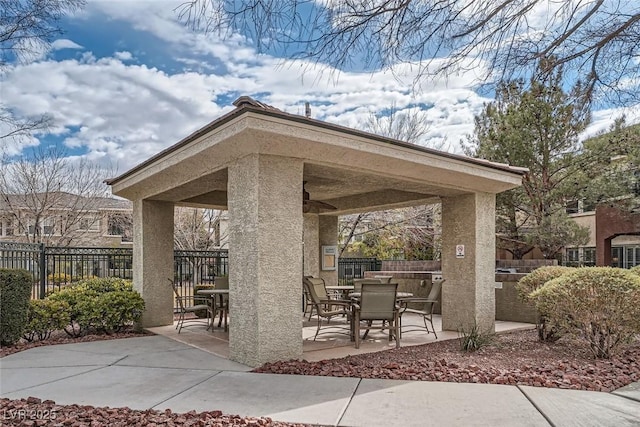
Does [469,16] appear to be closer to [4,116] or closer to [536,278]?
[536,278]

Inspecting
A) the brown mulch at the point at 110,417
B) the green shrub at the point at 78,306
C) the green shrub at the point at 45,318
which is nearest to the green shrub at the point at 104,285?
the green shrub at the point at 78,306

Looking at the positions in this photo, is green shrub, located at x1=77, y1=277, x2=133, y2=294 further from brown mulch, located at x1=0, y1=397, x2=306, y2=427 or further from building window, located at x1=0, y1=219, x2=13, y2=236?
building window, located at x1=0, y1=219, x2=13, y2=236

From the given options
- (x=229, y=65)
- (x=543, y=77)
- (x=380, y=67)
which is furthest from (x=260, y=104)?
(x=543, y=77)

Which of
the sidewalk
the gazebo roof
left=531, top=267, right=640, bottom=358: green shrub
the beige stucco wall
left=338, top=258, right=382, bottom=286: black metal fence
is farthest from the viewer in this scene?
the beige stucco wall

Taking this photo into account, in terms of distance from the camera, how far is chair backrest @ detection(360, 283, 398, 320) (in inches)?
299

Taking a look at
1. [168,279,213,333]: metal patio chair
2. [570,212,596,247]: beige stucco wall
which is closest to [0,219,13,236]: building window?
[168,279,213,333]: metal patio chair

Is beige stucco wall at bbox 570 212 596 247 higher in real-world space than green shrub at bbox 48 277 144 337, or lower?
higher

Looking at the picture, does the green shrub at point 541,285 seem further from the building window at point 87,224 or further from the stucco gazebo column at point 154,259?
the building window at point 87,224

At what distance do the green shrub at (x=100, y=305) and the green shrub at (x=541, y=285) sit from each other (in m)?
7.64

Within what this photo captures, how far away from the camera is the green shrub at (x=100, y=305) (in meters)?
8.93

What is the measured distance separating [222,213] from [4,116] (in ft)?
44.0

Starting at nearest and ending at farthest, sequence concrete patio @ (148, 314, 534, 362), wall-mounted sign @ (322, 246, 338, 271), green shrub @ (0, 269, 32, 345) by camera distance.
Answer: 1. concrete patio @ (148, 314, 534, 362)
2. green shrub @ (0, 269, 32, 345)
3. wall-mounted sign @ (322, 246, 338, 271)

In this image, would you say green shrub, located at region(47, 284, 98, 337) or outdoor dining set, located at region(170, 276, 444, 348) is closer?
outdoor dining set, located at region(170, 276, 444, 348)

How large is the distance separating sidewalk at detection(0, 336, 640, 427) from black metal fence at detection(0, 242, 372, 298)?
14.5 ft
